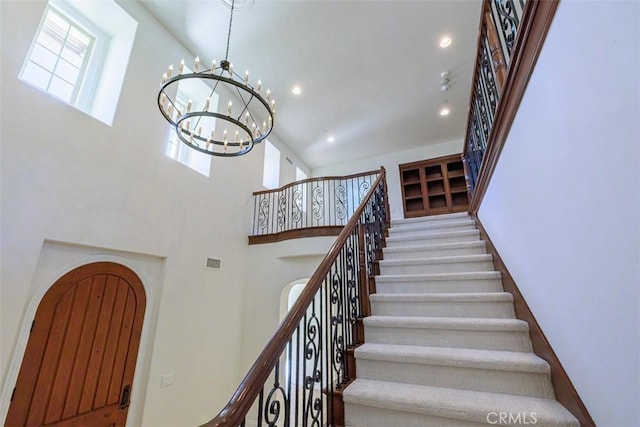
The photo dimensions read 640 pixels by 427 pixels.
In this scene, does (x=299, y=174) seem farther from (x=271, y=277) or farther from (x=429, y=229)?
(x=429, y=229)

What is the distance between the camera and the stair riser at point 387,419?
141 cm

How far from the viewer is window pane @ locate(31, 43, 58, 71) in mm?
2938

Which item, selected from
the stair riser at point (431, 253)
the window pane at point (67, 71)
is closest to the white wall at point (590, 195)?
the stair riser at point (431, 253)

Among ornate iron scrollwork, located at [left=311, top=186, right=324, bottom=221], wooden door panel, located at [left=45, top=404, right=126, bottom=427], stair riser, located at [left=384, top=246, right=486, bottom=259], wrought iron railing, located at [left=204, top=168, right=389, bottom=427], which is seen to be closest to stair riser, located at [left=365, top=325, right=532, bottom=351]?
wrought iron railing, located at [left=204, top=168, right=389, bottom=427]

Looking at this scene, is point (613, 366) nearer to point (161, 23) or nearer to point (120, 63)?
point (120, 63)

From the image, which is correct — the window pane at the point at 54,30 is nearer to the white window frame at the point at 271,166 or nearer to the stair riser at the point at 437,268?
the white window frame at the point at 271,166

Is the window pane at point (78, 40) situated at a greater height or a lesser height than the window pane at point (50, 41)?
greater

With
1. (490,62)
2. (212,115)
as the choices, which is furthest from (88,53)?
(490,62)

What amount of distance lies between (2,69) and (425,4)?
15.3ft

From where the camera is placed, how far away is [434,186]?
6875 mm

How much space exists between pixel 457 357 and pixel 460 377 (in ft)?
0.36

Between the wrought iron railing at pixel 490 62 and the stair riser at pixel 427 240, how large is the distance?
83cm

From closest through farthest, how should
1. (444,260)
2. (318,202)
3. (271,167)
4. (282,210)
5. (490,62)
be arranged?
(490,62), (444,260), (282,210), (318,202), (271,167)

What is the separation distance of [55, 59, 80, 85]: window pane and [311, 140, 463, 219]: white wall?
5.94 meters
